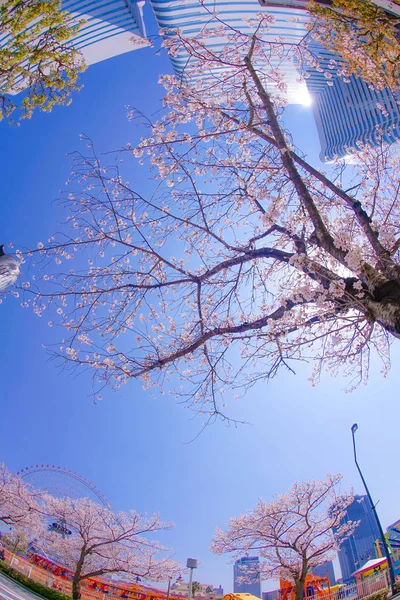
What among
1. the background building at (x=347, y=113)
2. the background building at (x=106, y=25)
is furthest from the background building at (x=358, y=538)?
the background building at (x=106, y=25)

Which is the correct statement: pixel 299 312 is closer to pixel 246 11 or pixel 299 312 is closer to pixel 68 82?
pixel 68 82

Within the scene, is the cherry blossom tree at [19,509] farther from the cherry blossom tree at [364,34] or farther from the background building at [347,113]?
the background building at [347,113]

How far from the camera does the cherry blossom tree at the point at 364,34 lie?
4965 millimetres

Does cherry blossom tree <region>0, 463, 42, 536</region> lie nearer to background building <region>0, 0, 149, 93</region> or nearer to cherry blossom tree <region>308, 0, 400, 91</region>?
cherry blossom tree <region>308, 0, 400, 91</region>

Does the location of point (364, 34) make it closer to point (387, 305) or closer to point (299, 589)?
point (387, 305)

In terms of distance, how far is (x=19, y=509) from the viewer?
26.3 metres

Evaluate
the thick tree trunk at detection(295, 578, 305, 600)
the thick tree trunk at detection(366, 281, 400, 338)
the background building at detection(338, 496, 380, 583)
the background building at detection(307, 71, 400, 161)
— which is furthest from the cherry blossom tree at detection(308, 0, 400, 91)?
the background building at detection(338, 496, 380, 583)

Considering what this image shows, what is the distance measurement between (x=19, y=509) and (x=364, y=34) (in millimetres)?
35914

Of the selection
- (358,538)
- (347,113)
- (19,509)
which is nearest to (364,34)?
(19,509)

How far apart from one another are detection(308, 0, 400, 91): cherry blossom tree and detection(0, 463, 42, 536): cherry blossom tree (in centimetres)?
3436

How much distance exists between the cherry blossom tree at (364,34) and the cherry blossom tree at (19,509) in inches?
1353

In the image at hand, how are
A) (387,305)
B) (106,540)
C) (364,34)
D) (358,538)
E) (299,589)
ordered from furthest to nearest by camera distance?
(358,538), (106,540), (299,589), (364,34), (387,305)

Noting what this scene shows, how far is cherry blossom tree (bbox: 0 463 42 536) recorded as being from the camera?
25.3 meters

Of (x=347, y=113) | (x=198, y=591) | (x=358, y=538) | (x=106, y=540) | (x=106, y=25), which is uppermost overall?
(x=347, y=113)
